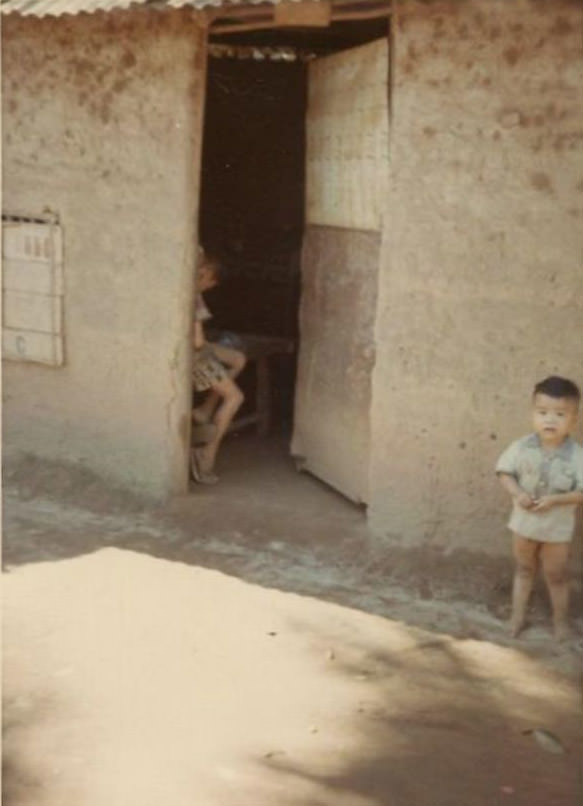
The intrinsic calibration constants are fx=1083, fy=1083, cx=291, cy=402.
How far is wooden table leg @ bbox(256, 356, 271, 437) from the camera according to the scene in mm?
7926

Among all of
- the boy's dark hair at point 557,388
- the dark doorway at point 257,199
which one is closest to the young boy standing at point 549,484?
the boy's dark hair at point 557,388

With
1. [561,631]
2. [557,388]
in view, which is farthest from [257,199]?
[561,631]

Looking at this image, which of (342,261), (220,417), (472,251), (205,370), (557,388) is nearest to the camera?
(557,388)

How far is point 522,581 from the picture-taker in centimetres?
508

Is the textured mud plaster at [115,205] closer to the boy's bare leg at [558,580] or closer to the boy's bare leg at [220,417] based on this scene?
the boy's bare leg at [220,417]

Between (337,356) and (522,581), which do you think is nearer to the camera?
(522,581)

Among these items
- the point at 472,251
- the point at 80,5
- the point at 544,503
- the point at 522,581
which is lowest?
the point at 522,581

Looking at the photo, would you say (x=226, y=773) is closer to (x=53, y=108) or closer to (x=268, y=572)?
(x=268, y=572)

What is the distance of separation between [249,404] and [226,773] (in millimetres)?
4839

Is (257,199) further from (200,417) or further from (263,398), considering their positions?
(200,417)

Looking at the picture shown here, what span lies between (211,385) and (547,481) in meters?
2.58

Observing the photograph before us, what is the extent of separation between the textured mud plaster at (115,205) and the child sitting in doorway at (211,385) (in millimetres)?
293

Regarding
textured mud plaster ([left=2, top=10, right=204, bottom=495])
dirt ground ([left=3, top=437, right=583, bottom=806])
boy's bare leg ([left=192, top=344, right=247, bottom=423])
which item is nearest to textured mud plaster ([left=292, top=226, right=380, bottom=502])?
dirt ground ([left=3, top=437, right=583, bottom=806])

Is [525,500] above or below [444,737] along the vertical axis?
above
